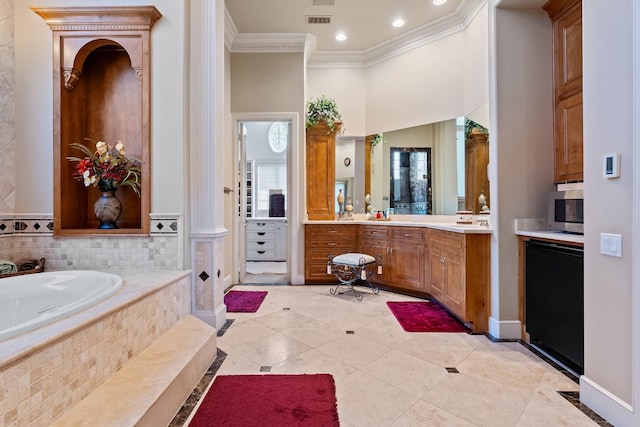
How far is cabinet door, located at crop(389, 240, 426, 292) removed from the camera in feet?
11.7

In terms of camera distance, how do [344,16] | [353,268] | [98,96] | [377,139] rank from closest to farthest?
[98,96]
[344,16]
[353,268]
[377,139]

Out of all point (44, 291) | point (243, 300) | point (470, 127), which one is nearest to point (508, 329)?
point (470, 127)

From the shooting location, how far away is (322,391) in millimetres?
1767

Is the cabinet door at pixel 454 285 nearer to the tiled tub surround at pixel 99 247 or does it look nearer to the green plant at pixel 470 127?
the green plant at pixel 470 127

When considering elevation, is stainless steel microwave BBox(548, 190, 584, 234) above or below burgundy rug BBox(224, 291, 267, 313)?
above

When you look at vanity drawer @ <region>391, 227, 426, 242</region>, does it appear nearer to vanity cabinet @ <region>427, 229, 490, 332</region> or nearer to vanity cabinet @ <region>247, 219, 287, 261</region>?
vanity cabinet @ <region>427, 229, 490, 332</region>

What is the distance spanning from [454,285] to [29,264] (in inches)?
141

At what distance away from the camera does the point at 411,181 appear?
4238 millimetres

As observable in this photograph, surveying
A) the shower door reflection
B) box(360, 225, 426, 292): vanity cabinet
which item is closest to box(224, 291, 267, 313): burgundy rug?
box(360, 225, 426, 292): vanity cabinet

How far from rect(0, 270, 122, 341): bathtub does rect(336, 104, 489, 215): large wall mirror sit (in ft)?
10.9

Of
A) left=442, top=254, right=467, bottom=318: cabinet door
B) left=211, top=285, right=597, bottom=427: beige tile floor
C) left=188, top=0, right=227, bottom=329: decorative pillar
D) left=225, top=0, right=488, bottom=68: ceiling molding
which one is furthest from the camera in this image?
left=225, top=0, right=488, bottom=68: ceiling molding

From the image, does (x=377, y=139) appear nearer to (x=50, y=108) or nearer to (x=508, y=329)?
(x=508, y=329)

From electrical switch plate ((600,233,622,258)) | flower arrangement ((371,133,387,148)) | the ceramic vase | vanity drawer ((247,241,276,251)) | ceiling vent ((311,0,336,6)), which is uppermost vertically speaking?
ceiling vent ((311,0,336,6))

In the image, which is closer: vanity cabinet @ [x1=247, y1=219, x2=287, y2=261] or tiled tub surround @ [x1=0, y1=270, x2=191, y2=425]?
tiled tub surround @ [x1=0, y1=270, x2=191, y2=425]
